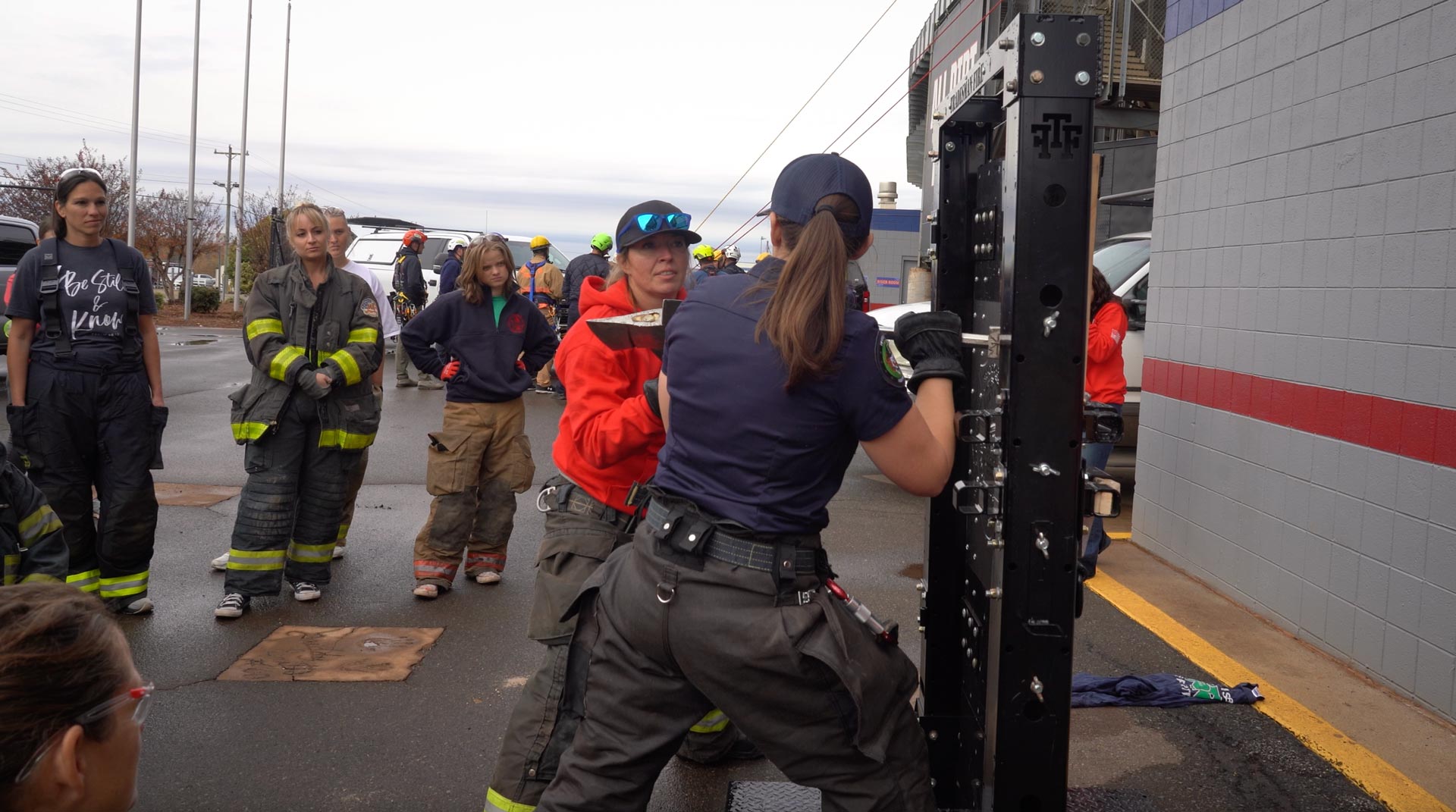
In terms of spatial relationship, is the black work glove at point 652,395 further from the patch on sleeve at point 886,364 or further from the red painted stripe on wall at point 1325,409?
the red painted stripe on wall at point 1325,409

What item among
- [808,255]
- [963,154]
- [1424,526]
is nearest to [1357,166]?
[1424,526]

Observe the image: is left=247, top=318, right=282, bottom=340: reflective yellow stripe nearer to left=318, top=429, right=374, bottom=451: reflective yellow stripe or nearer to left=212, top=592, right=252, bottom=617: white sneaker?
left=318, top=429, right=374, bottom=451: reflective yellow stripe

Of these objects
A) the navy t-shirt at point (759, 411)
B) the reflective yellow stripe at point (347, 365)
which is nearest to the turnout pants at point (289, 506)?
the reflective yellow stripe at point (347, 365)

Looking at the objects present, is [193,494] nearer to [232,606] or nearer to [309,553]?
[309,553]

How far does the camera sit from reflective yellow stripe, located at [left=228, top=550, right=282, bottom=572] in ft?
19.5

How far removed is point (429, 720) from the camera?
4617 mm

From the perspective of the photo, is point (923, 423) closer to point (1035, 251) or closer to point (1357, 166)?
point (1035, 251)

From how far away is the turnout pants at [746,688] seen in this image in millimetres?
2424

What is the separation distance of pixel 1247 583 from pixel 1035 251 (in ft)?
13.9

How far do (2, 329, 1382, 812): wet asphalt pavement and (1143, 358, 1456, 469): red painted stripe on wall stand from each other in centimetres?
126

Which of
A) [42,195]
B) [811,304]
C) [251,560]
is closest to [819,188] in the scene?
[811,304]

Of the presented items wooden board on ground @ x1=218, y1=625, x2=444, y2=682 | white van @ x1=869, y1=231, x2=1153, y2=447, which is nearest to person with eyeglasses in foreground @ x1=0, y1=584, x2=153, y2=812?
wooden board on ground @ x1=218, y1=625, x2=444, y2=682

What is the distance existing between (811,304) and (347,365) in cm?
425

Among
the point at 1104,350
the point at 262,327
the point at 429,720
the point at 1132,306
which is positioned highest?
the point at 1132,306
